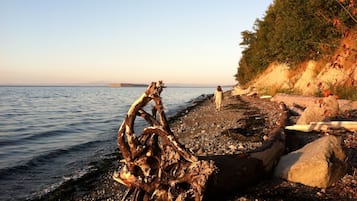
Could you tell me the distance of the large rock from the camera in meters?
6.09

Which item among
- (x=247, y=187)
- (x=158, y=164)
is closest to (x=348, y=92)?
(x=247, y=187)

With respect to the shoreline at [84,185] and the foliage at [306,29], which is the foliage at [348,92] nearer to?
the foliage at [306,29]

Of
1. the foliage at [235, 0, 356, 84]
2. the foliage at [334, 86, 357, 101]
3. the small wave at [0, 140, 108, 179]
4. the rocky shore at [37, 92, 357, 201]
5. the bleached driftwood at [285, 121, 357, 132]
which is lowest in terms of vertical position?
the small wave at [0, 140, 108, 179]

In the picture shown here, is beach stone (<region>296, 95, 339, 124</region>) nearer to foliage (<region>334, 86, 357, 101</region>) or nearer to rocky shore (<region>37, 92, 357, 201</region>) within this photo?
rocky shore (<region>37, 92, 357, 201</region>)

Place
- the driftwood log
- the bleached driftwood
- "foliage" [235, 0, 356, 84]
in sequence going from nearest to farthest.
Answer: the driftwood log, the bleached driftwood, "foliage" [235, 0, 356, 84]

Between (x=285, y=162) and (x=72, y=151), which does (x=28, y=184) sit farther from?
(x=285, y=162)

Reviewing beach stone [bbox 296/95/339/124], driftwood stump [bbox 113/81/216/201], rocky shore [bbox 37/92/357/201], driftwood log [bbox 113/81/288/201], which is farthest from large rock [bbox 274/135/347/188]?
beach stone [bbox 296/95/339/124]

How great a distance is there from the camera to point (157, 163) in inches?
203

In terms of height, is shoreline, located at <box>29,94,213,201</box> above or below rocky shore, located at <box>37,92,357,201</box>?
below

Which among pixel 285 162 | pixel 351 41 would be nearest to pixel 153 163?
pixel 285 162

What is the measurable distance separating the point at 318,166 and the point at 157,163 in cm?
313

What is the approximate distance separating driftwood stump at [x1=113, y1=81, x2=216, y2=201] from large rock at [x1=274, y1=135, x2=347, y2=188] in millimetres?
2412

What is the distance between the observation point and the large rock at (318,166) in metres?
6.09

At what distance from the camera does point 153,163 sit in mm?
5160
